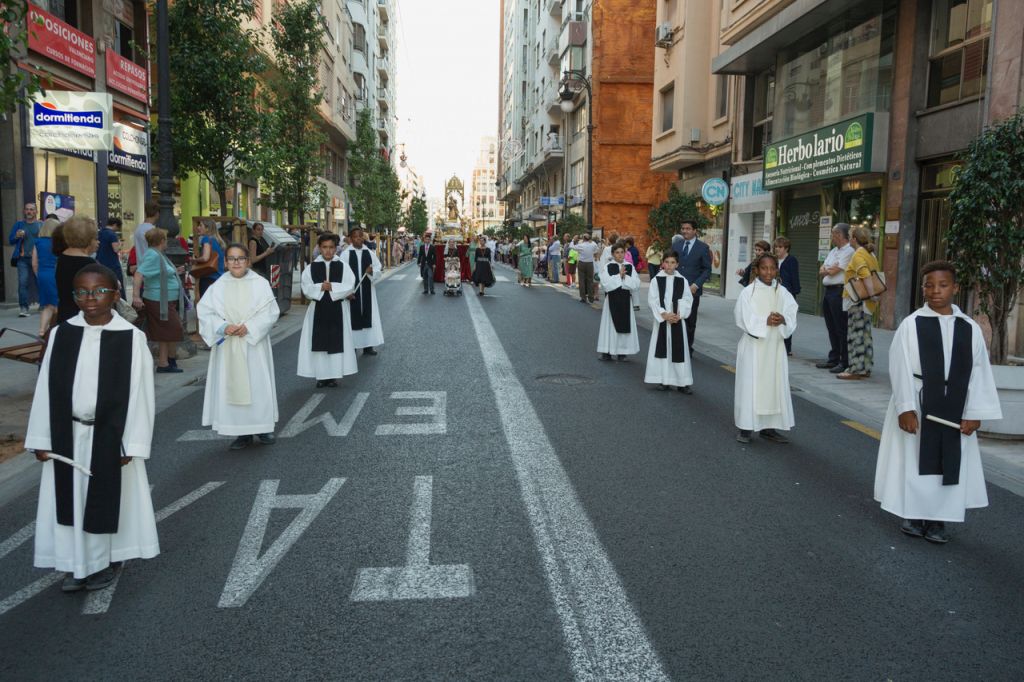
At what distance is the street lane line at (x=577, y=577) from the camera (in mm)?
3303

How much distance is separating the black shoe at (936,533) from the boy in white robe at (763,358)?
2.18 meters

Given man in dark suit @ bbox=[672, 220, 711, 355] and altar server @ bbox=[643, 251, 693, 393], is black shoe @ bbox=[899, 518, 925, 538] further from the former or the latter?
man in dark suit @ bbox=[672, 220, 711, 355]

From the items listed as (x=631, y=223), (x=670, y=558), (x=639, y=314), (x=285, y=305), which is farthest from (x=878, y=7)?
(x=631, y=223)

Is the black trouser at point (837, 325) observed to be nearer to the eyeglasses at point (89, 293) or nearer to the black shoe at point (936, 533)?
the black shoe at point (936, 533)

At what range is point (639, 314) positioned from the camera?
19.1m

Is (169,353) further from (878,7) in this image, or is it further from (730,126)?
(730,126)

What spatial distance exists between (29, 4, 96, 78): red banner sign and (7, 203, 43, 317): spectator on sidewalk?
12.5 ft

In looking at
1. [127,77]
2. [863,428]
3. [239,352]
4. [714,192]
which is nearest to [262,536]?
[239,352]

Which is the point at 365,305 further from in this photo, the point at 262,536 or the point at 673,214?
the point at 673,214

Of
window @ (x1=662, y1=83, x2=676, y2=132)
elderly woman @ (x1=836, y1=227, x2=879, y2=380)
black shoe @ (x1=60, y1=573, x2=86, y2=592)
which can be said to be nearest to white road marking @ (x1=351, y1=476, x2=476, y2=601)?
black shoe @ (x1=60, y1=573, x2=86, y2=592)

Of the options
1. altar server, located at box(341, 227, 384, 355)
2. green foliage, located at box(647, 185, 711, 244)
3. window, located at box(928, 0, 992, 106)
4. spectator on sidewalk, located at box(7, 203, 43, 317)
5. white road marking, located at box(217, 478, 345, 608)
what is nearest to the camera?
white road marking, located at box(217, 478, 345, 608)

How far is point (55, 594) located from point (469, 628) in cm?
203

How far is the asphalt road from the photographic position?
3.35 meters

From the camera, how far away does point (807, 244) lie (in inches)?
789
